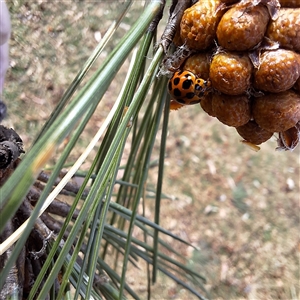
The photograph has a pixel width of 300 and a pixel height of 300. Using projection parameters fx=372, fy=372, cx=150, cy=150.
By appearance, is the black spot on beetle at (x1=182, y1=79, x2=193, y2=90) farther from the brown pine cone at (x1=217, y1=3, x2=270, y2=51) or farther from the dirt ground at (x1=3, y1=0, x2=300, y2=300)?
the dirt ground at (x1=3, y1=0, x2=300, y2=300)

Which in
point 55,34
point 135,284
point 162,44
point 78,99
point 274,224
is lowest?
point 135,284

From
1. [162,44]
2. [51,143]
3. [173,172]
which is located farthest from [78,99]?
[173,172]

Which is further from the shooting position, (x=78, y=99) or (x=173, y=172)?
(x=173, y=172)

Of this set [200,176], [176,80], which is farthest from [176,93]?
[200,176]

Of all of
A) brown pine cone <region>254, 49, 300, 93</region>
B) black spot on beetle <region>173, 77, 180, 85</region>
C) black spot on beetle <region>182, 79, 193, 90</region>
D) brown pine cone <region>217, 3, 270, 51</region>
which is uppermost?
brown pine cone <region>217, 3, 270, 51</region>

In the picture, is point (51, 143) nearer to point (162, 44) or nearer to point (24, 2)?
point (162, 44)

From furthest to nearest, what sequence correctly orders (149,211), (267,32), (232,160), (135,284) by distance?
(232,160) → (149,211) → (135,284) → (267,32)

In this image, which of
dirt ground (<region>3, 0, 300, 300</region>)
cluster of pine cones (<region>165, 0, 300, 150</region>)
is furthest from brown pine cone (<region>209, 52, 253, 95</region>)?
dirt ground (<region>3, 0, 300, 300</region>)
